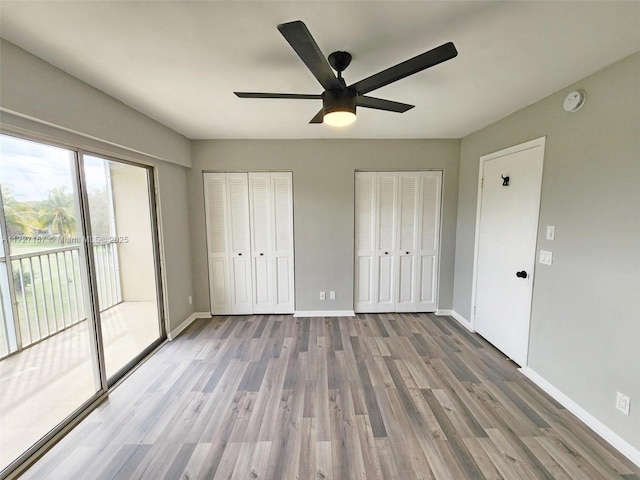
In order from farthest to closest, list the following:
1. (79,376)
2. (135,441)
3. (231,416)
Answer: (79,376), (231,416), (135,441)

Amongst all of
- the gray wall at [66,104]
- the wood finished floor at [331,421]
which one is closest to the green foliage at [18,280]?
the wood finished floor at [331,421]

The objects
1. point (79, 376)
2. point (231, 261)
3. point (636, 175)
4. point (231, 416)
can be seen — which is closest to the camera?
point (636, 175)

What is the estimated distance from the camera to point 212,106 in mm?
2254

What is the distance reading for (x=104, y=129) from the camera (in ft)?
6.47

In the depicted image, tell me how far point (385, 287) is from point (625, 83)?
2803mm

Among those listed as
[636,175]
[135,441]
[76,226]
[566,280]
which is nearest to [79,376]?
[135,441]

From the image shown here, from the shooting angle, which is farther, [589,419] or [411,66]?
[589,419]

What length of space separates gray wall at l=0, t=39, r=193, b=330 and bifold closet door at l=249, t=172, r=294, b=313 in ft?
2.98

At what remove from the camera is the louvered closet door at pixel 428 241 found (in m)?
3.44

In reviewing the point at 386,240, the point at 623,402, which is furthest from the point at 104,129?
the point at 623,402

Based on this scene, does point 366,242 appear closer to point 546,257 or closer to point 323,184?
point 323,184

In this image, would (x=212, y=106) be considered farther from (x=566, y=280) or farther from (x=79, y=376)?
(x=566, y=280)

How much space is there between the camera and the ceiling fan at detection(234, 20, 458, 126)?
1051 mm

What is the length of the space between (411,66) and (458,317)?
328 centimetres
